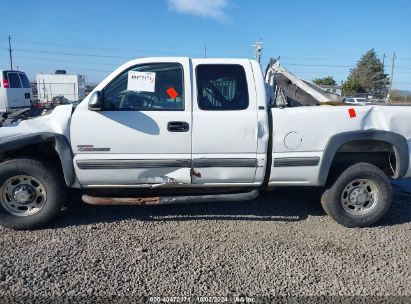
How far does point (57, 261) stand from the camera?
11.1 feet

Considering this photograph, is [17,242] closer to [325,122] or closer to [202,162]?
[202,162]

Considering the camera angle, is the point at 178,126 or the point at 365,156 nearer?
the point at 178,126

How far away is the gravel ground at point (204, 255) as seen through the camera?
3.01 metres

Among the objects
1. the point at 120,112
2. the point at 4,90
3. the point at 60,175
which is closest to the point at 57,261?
the point at 60,175

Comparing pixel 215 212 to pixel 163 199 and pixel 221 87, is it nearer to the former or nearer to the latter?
pixel 163 199

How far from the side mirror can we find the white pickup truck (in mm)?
17

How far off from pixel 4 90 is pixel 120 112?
1250 cm

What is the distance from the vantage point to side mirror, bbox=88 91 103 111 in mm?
3773

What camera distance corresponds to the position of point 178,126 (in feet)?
12.9

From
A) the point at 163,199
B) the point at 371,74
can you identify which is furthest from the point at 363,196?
the point at 371,74

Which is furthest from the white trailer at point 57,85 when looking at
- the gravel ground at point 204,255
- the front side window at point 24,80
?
the gravel ground at point 204,255

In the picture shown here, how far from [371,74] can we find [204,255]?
76576mm

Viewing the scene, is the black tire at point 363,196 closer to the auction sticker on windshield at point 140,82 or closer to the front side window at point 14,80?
the auction sticker on windshield at point 140,82

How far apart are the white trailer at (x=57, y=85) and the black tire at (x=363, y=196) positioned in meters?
22.0
